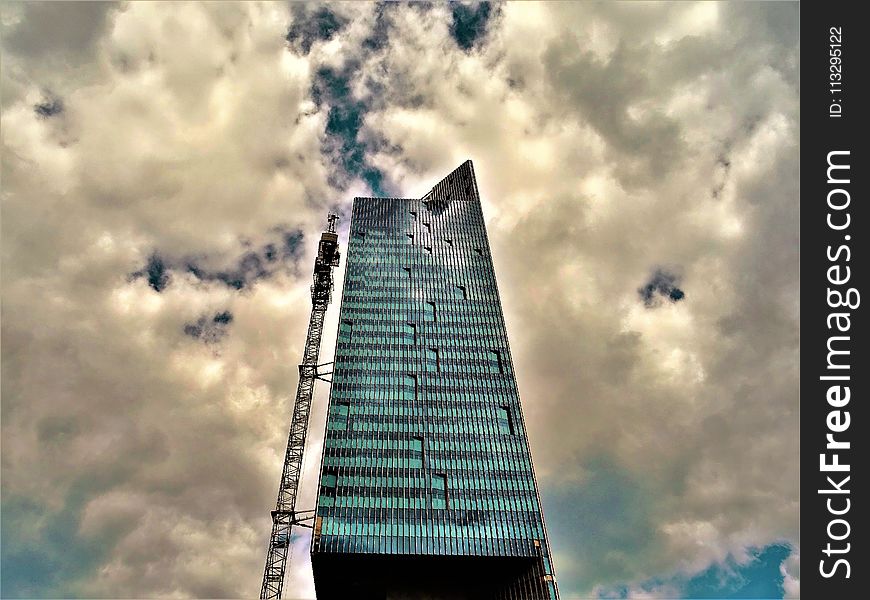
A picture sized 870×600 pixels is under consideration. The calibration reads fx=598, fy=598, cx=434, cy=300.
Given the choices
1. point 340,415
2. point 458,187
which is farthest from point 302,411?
point 458,187

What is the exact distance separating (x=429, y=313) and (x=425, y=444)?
33.2 metres

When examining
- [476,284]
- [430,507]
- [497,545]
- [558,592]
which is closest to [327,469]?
[430,507]

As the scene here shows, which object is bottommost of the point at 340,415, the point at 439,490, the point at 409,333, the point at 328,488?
the point at 328,488

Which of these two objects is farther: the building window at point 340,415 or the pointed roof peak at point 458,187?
the pointed roof peak at point 458,187

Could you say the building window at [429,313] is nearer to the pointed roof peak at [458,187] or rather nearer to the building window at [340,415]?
the building window at [340,415]

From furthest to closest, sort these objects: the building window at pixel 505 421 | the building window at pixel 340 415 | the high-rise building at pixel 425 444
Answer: the building window at pixel 505 421
the building window at pixel 340 415
the high-rise building at pixel 425 444

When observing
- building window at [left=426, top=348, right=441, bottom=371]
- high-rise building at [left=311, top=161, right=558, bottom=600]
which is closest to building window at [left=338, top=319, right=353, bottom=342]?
high-rise building at [left=311, top=161, right=558, bottom=600]

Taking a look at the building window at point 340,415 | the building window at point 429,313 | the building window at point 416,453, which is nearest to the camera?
→ the building window at point 416,453

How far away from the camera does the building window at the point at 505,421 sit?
11138 centimetres

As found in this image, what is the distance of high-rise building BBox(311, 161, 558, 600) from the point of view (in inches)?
3723

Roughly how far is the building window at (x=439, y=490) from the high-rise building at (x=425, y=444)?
18 cm

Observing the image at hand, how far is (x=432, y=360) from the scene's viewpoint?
403 feet

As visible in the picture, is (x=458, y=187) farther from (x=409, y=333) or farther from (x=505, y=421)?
(x=505, y=421)

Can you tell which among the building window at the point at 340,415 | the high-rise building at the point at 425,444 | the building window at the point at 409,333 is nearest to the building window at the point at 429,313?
the high-rise building at the point at 425,444
